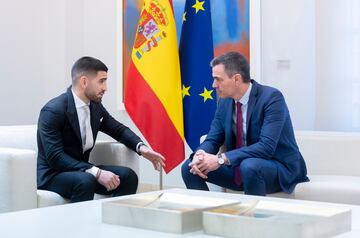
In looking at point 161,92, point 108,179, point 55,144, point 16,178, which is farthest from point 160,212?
point 161,92

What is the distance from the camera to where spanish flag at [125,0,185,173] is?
4477 mm

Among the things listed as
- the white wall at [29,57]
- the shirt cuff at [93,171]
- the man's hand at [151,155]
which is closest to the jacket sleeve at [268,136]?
the man's hand at [151,155]

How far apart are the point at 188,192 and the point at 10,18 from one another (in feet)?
13.5

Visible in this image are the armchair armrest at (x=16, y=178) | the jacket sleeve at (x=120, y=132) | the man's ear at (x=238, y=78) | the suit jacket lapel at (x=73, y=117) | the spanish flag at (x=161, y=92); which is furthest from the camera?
the spanish flag at (x=161, y=92)

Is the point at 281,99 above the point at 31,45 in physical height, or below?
below

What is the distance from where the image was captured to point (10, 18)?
5977 mm

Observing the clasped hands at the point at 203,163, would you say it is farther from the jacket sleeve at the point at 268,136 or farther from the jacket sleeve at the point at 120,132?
the jacket sleeve at the point at 120,132

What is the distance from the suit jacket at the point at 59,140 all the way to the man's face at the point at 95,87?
0.07m

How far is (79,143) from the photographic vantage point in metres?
3.62

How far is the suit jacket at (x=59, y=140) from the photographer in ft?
11.4

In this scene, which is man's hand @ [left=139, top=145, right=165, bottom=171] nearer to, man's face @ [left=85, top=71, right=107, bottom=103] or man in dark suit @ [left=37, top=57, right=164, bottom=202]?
man in dark suit @ [left=37, top=57, right=164, bottom=202]

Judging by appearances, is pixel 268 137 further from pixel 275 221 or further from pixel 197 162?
pixel 275 221

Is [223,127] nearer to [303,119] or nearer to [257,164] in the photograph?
[257,164]

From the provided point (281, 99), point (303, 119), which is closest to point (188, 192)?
point (281, 99)
